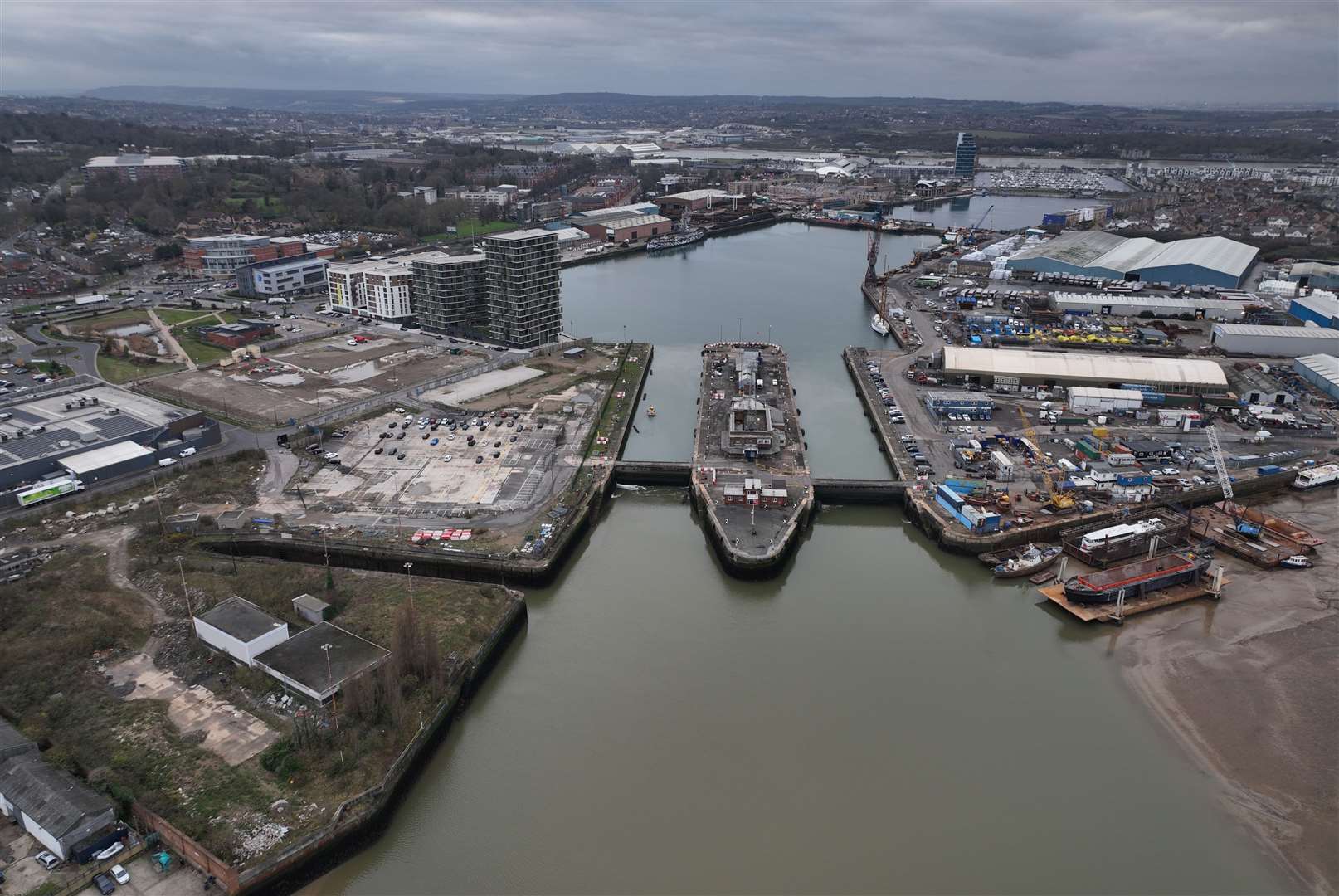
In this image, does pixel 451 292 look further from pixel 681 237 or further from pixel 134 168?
pixel 134 168

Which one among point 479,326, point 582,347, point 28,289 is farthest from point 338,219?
point 582,347

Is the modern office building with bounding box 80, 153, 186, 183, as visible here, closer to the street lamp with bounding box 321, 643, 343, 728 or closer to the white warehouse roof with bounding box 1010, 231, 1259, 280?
the street lamp with bounding box 321, 643, 343, 728

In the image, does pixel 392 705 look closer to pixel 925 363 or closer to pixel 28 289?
pixel 925 363

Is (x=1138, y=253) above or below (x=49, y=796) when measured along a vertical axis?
above

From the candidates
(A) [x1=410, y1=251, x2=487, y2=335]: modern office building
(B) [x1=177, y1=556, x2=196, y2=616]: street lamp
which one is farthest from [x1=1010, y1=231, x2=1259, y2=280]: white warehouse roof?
(B) [x1=177, y1=556, x2=196, y2=616]: street lamp

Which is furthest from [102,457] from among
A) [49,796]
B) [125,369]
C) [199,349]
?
[49,796]

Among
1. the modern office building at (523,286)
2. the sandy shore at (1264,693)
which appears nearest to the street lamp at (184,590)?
the modern office building at (523,286)

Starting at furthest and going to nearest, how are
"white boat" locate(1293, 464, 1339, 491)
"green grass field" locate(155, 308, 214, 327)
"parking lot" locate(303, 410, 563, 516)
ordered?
"green grass field" locate(155, 308, 214, 327)
"white boat" locate(1293, 464, 1339, 491)
"parking lot" locate(303, 410, 563, 516)
